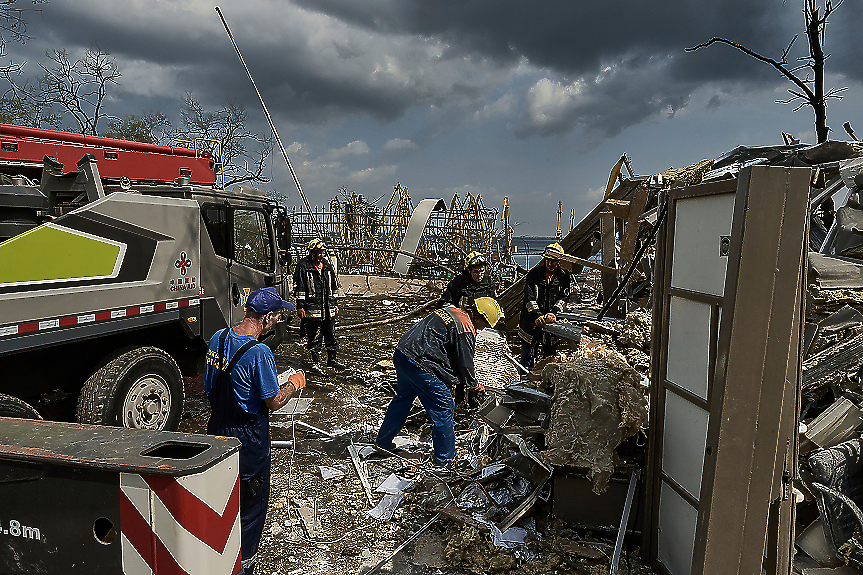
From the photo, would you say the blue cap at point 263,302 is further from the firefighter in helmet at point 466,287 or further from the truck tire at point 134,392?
the truck tire at point 134,392

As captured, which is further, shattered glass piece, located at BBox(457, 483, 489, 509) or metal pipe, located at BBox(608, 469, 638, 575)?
shattered glass piece, located at BBox(457, 483, 489, 509)

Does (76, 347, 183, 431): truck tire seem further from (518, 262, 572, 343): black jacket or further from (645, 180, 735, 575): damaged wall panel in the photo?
(645, 180, 735, 575): damaged wall panel

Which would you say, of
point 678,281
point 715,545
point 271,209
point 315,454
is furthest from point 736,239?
point 271,209

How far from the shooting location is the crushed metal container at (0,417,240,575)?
1.85 metres

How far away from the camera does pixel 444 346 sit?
4.48 m

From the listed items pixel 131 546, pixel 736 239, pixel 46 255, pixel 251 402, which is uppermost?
pixel 736 239

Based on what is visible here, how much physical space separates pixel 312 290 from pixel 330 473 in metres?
3.74

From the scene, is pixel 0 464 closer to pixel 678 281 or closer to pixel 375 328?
pixel 678 281

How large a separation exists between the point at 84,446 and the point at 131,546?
443 millimetres

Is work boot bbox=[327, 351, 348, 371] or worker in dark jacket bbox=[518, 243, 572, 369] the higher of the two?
worker in dark jacket bbox=[518, 243, 572, 369]

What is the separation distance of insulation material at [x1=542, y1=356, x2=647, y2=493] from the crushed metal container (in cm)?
219

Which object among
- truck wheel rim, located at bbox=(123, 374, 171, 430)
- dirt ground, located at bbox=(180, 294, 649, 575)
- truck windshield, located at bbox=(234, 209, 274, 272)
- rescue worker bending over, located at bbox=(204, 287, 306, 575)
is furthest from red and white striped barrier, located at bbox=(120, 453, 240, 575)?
truck windshield, located at bbox=(234, 209, 274, 272)

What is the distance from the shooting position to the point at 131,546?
73.8 inches

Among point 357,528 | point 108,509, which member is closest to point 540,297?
point 357,528
